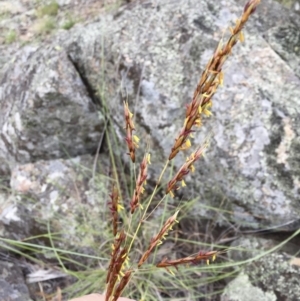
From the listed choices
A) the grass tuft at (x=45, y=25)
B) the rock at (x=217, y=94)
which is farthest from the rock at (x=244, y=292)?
the grass tuft at (x=45, y=25)

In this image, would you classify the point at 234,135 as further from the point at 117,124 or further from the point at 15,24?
the point at 15,24

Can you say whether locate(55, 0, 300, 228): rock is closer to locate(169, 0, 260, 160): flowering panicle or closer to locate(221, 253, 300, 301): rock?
locate(221, 253, 300, 301): rock

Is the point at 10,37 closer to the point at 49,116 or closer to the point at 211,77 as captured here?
the point at 49,116

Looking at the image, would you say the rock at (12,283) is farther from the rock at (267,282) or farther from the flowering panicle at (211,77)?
the flowering panicle at (211,77)

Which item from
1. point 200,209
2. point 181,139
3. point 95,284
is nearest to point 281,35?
point 200,209

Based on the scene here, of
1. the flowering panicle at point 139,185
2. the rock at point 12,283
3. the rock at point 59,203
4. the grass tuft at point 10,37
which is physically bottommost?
the rock at point 12,283

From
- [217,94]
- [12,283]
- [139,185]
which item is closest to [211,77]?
[139,185]

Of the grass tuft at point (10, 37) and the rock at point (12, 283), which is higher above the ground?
the grass tuft at point (10, 37)

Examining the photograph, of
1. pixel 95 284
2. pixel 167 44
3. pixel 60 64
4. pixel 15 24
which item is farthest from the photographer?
pixel 15 24
